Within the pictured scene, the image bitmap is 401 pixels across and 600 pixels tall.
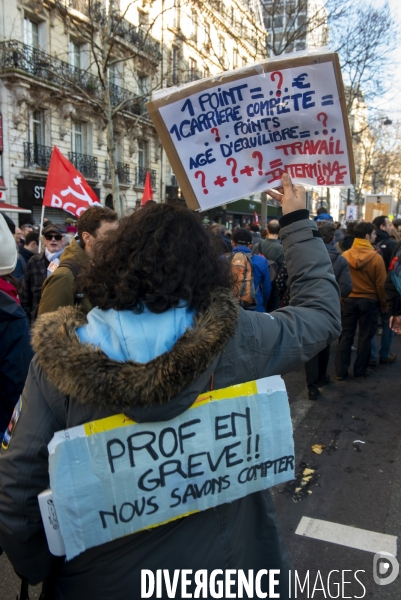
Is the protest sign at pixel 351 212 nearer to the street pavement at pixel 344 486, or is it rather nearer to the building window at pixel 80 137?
the building window at pixel 80 137

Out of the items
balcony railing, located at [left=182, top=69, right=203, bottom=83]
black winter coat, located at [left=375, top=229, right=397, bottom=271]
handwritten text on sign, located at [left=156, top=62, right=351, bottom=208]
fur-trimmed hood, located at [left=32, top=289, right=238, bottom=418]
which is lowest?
fur-trimmed hood, located at [left=32, top=289, right=238, bottom=418]

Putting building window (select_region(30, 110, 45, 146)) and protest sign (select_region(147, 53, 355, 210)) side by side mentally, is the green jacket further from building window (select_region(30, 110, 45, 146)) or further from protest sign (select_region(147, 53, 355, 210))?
building window (select_region(30, 110, 45, 146))

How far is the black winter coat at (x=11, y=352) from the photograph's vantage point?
6.78ft

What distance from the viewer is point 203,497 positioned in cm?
135

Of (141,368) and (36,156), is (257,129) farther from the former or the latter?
(36,156)

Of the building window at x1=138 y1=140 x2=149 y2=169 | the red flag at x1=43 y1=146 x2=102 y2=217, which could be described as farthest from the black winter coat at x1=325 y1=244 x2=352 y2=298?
the building window at x1=138 y1=140 x2=149 y2=169

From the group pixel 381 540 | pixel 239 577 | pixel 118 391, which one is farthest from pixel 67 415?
pixel 381 540

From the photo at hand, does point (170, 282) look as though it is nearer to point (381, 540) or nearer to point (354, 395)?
point (381, 540)

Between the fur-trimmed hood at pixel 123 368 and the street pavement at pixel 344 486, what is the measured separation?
1204 mm

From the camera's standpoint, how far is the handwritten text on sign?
2037 mm

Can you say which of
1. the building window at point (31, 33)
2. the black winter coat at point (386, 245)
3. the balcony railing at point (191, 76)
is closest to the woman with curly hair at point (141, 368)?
the black winter coat at point (386, 245)

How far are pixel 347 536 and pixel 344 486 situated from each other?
0.61 m

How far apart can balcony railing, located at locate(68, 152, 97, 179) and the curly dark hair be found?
21874 millimetres

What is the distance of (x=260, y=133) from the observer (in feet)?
7.00
